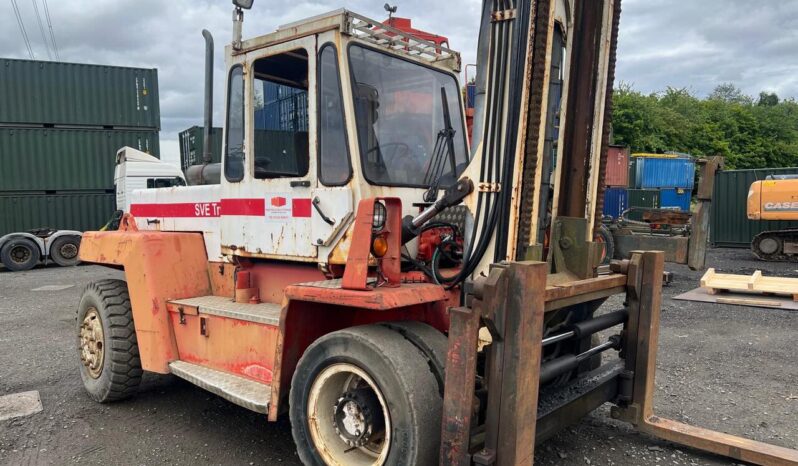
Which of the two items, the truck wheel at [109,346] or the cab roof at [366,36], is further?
the truck wheel at [109,346]

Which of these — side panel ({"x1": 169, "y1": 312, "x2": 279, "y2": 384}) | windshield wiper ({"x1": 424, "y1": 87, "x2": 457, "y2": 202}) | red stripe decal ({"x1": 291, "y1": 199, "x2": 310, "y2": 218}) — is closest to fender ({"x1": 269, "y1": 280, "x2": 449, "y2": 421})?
side panel ({"x1": 169, "y1": 312, "x2": 279, "y2": 384})

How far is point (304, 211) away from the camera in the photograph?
3.77m

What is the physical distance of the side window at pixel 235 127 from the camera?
421cm

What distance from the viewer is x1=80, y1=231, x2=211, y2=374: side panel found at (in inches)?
183

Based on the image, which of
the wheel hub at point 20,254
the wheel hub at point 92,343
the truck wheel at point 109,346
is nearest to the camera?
the truck wheel at point 109,346

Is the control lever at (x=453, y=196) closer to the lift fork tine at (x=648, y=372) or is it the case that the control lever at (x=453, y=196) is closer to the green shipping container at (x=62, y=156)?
the lift fork tine at (x=648, y=372)

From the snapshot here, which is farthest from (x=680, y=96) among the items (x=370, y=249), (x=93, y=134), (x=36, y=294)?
(x=370, y=249)

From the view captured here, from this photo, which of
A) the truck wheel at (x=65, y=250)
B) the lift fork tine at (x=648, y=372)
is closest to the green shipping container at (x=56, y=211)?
the truck wheel at (x=65, y=250)

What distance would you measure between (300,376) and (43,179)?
18404 mm

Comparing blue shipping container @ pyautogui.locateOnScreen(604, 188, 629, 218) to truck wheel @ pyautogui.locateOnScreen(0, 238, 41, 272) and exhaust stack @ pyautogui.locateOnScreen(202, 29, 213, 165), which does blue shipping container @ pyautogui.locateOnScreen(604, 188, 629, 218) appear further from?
exhaust stack @ pyautogui.locateOnScreen(202, 29, 213, 165)

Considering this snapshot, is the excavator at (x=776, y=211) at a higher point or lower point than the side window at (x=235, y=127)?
lower

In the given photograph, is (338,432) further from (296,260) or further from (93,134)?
(93,134)

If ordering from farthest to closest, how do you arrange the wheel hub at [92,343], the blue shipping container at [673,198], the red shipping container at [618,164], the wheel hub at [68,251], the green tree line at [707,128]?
the green tree line at [707,128] < the blue shipping container at [673,198] < the red shipping container at [618,164] < the wheel hub at [68,251] < the wheel hub at [92,343]

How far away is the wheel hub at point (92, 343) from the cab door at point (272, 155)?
5.72 feet
